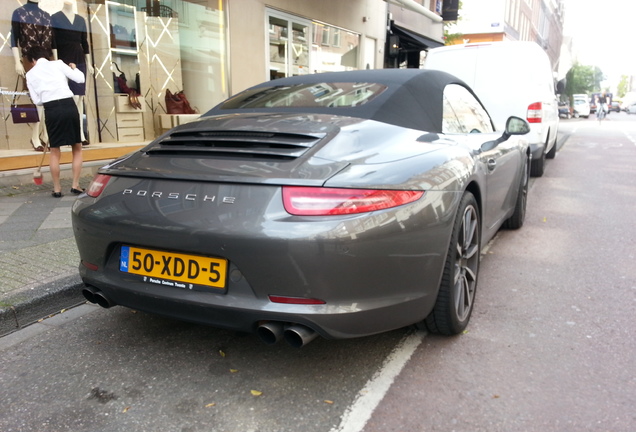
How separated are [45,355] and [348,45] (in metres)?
13.0

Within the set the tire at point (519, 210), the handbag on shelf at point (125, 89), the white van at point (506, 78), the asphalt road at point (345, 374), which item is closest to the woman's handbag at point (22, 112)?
the handbag on shelf at point (125, 89)

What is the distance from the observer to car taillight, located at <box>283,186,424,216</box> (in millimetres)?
2072

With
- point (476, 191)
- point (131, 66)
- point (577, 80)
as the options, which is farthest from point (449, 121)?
point (577, 80)

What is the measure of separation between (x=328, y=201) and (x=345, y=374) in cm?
92

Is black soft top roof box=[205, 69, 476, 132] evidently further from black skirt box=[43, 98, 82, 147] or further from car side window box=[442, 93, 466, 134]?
black skirt box=[43, 98, 82, 147]

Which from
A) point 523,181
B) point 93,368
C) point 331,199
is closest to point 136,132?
point 523,181

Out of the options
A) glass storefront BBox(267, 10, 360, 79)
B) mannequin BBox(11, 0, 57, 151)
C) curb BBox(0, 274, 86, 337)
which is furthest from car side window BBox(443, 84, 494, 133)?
glass storefront BBox(267, 10, 360, 79)

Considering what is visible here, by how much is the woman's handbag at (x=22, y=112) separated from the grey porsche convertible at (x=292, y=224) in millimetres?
5680

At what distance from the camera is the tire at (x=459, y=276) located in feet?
8.61

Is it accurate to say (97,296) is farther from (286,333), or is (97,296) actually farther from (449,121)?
(449,121)

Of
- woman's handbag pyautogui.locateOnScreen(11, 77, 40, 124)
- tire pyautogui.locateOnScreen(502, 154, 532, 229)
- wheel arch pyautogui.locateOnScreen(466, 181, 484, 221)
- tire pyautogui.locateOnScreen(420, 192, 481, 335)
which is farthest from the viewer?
woman's handbag pyautogui.locateOnScreen(11, 77, 40, 124)

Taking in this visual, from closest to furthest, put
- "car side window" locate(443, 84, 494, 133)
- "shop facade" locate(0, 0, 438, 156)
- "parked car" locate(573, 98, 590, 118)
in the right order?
"car side window" locate(443, 84, 494, 133) → "shop facade" locate(0, 0, 438, 156) → "parked car" locate(573, 98, 590, 118)

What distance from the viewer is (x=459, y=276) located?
112 inches

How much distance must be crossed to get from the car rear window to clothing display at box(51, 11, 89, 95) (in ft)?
17.4
